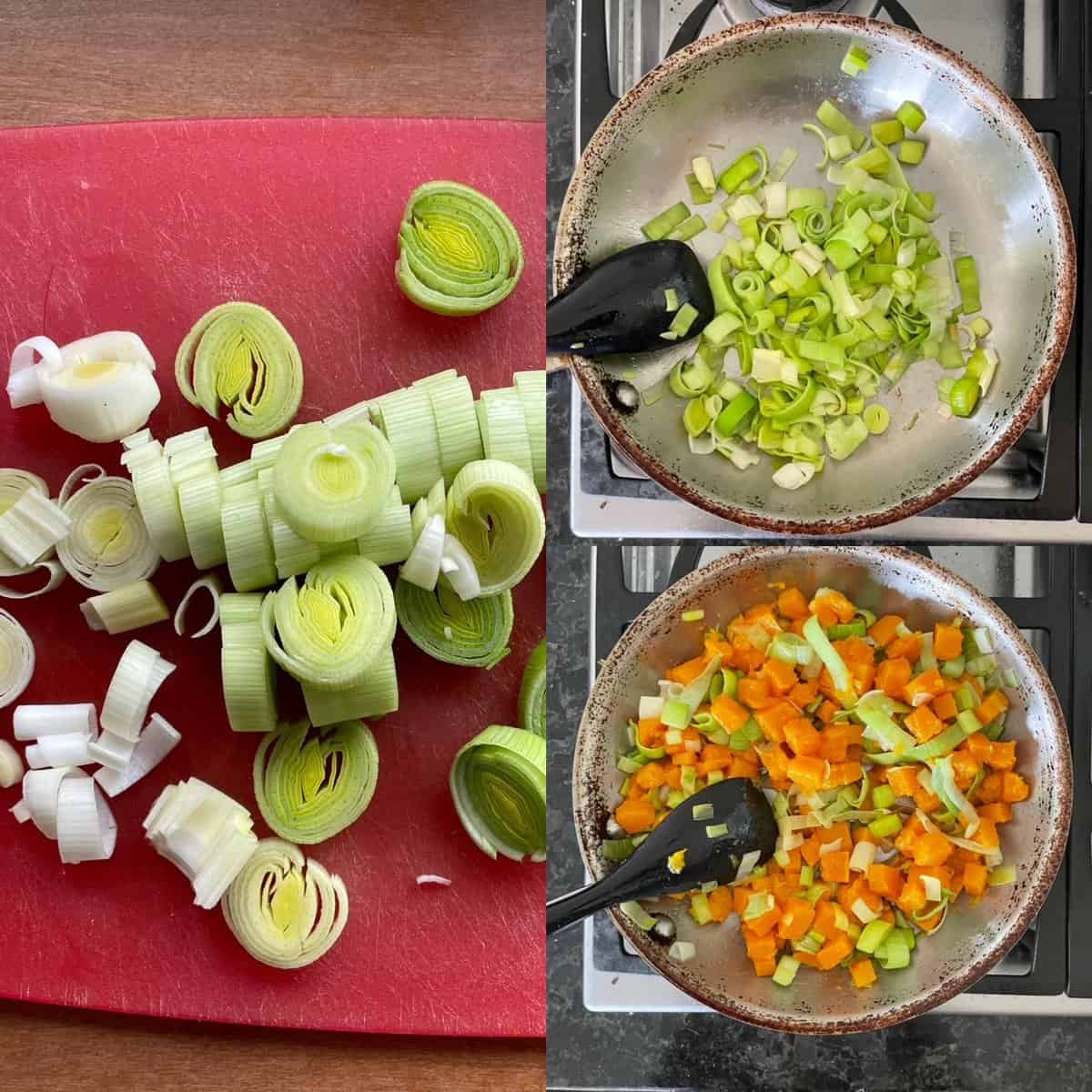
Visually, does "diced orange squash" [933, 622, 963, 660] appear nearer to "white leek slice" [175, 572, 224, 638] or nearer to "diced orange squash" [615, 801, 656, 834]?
"diced orange squash" [615, 801, 656, 834]

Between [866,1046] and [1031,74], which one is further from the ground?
[1031,74]

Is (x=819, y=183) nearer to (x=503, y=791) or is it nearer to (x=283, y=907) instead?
(x=503, y=791)

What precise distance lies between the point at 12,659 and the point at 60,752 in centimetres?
9

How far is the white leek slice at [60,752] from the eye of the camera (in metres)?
1.14

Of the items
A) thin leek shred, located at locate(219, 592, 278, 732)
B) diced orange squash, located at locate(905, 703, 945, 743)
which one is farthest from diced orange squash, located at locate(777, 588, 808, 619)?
thin leek shred, located at locate(219, 592, 278, 732)

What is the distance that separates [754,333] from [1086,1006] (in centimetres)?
60

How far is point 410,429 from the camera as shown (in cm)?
111

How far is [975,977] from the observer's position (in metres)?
0.96

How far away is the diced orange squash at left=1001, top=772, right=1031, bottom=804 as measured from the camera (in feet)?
3.27

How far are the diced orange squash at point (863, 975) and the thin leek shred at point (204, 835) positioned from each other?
50 centimetres

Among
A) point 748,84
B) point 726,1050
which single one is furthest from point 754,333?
point 726,1050

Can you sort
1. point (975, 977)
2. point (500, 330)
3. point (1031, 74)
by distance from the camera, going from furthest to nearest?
point (500, 330), point (1031, 74), point (975, 977)

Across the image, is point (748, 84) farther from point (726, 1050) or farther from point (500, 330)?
point (726, 1050)

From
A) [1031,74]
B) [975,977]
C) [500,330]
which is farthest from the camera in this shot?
[500,330]
